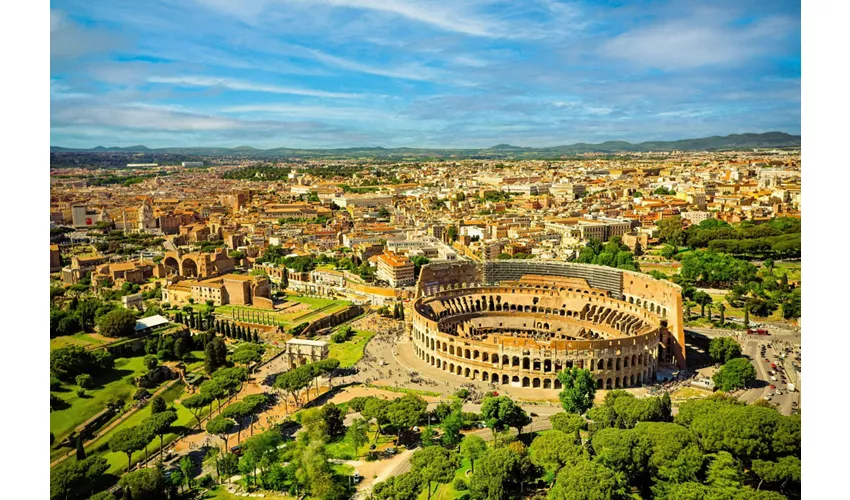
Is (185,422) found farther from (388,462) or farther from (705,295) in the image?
(705,295)

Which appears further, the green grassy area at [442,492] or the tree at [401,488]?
the green grassy area at [442,492]

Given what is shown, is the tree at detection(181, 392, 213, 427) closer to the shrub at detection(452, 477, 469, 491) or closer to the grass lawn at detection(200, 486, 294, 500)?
the grass lawn at detection(200, 486, 294, 500)

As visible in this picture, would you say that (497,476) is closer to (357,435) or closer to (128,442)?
(357,435)

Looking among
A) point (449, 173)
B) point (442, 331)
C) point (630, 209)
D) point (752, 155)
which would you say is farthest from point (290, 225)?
point (752, 155)

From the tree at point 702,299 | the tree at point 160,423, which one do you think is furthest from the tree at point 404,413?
the tree at point 702,299

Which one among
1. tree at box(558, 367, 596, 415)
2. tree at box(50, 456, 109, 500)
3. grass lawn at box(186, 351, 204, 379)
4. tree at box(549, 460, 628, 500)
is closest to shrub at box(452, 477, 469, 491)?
tree at box(549, 460, 628, 500)

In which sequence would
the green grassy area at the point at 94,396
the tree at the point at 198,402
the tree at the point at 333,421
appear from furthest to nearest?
the tree at the point at 198,402, the green grassy area at the point at 94,396, the tree at the point at 333,421

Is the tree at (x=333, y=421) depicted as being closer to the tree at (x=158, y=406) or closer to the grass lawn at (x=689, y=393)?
the tree at (x=158, y=406)
